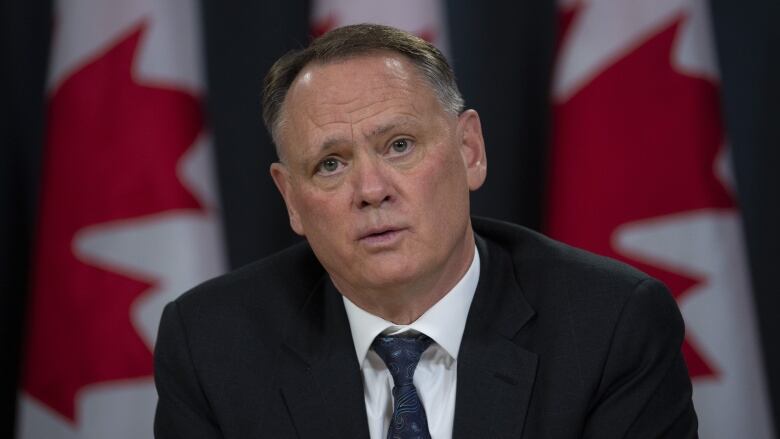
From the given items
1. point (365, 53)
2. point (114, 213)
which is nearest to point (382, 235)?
point (365, 53)

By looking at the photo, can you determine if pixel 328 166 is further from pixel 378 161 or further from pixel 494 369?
pixel 494 369

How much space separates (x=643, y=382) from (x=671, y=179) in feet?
3.72

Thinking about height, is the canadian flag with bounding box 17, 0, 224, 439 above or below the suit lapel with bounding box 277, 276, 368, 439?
above

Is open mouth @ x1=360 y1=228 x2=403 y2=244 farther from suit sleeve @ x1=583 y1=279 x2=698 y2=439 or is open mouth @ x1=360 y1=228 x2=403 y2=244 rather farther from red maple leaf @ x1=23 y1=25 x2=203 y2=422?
red maple leaf @ x1=23 y1=25 x2=203 y2=422

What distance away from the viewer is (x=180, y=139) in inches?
140

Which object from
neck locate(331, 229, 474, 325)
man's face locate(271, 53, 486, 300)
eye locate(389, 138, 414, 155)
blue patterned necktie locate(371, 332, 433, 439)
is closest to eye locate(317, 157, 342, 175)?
man's face locate(271, 53, 486, 300)

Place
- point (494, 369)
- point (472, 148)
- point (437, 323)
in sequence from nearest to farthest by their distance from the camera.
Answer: point (494, 369) < point (437, 323) < point (472, 148)

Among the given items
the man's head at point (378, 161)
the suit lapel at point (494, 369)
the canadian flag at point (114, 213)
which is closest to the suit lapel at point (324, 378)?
the man's head at point (378, 161)

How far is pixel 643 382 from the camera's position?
226 cm

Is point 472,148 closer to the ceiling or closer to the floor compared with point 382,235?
closer to the ceiling

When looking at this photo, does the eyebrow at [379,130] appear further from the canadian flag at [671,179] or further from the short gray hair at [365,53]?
the canadian flag at [671,179]

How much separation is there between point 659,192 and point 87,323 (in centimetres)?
188

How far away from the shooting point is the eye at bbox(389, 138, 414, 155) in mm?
2309

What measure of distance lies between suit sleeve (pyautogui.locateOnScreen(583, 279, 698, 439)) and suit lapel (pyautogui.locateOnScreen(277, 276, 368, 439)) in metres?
0.52
